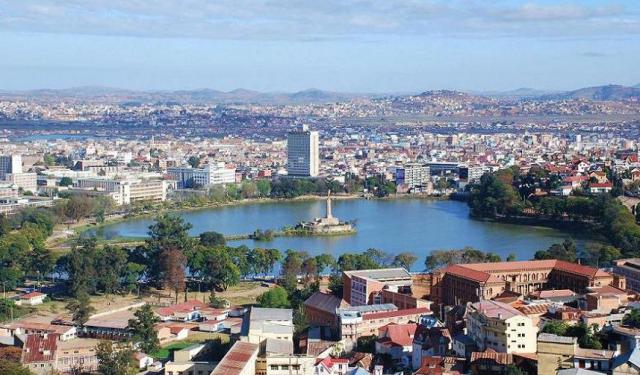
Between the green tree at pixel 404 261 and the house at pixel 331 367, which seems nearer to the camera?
the house at pixel 331 367

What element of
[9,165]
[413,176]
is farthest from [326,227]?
[9,165]

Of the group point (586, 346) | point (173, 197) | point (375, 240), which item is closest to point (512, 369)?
point (586, 346)

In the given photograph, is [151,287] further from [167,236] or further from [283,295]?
[283,295]

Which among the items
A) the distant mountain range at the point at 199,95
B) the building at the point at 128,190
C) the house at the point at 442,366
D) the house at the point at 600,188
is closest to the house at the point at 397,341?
the house at the point at 442,366

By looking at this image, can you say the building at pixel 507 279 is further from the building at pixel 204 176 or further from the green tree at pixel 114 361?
the building at pixel 204 176

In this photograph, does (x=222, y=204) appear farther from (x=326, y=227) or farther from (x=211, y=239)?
(x=211, y=239)
